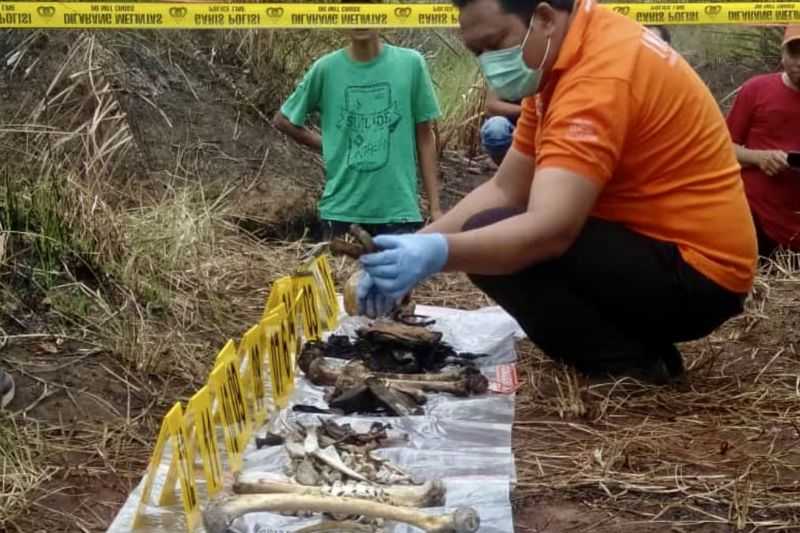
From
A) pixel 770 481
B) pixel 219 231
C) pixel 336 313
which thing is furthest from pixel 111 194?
pixel 770 481

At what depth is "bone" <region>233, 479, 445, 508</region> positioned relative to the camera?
2.65 meters

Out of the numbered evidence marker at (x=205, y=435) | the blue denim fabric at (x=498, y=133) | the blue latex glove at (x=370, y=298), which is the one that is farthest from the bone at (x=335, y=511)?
the blue denim fabric at (x=498, y=133)

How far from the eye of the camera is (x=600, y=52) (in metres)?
3.21

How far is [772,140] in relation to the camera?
5605 mm

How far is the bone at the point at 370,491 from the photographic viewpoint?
265 centimetres

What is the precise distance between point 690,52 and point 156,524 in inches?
269

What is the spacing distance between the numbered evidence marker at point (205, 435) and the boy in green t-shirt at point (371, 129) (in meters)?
2.43

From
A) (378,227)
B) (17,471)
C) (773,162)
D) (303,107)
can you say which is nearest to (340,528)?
(17,471)

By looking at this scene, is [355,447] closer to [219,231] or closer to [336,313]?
[336,313]

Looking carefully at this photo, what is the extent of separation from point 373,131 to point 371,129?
0.01m

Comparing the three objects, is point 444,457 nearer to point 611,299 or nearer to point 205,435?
point 205,435

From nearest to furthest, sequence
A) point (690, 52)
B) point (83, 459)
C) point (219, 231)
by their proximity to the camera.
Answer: point (83, 459)
point (219, 231)
point (690, 52)

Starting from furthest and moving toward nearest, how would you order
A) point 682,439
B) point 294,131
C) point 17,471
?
1. point 294,131
2. point 682,439
3. point 17,471

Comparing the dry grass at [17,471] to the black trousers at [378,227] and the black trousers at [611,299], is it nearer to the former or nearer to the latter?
the black trousers at [611,299]
